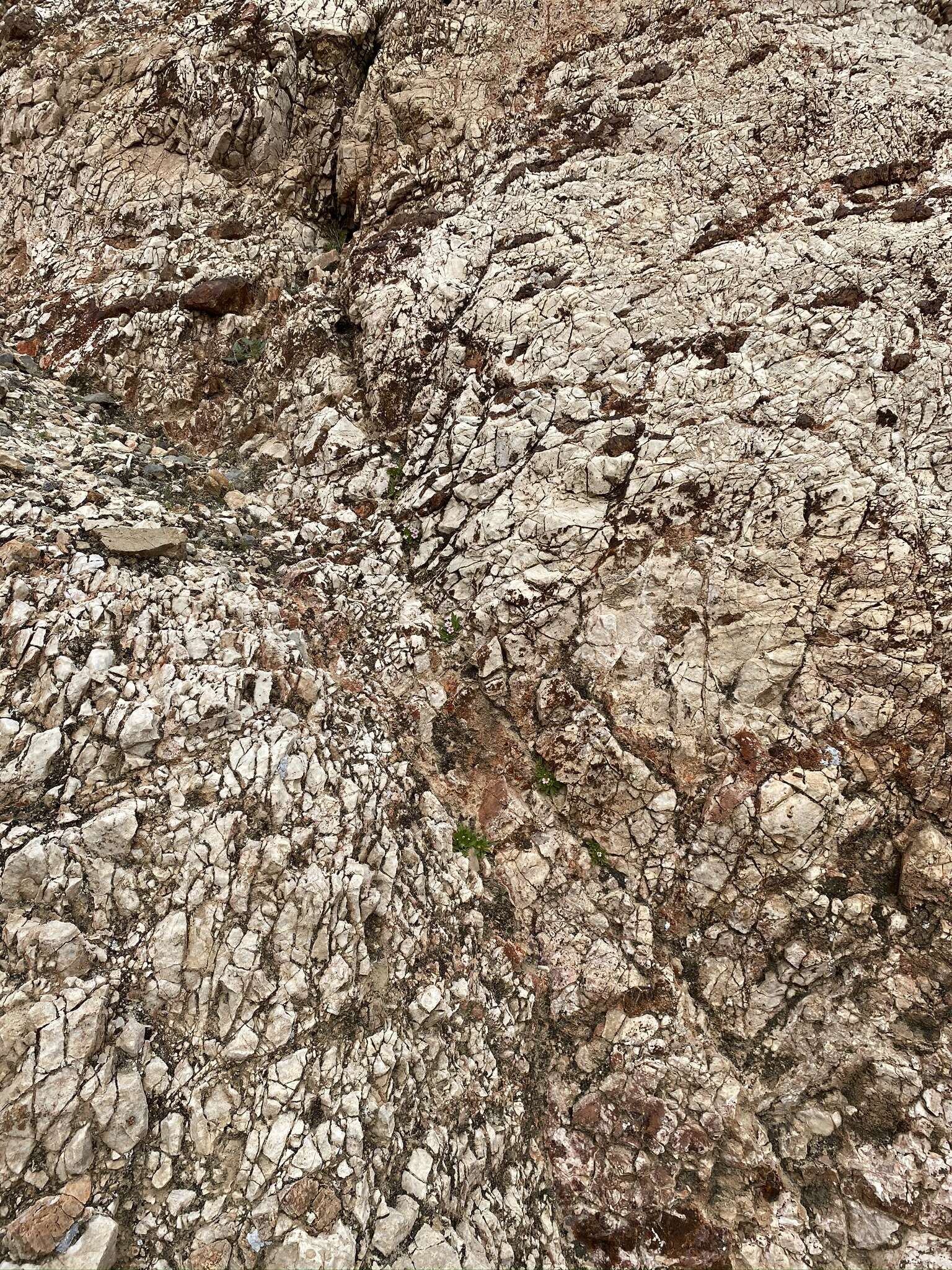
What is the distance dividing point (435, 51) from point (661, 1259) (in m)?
19.1

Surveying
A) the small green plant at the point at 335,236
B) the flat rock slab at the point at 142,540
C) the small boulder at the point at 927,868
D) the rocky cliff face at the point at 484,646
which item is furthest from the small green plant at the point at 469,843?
the small green plant at the point at 335,236

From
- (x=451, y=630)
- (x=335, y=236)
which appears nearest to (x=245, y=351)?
(x=335, y=236)

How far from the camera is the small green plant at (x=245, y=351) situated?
11.3m

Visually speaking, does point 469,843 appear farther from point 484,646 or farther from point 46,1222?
point 46,1222

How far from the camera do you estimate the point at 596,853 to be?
8203 millimetres

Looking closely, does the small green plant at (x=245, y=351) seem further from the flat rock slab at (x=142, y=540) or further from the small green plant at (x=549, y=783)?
the small green plant at (x=549, y=783)

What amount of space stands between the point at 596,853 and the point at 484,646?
10.4 ft

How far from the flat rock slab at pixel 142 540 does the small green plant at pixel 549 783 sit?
5861mm

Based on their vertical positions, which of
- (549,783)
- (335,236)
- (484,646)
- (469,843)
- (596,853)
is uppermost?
(335,236)

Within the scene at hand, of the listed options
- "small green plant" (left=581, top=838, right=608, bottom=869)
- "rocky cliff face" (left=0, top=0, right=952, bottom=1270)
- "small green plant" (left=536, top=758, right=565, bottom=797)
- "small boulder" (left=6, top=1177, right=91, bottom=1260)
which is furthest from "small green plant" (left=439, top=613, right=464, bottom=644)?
"small boulder" (left=6, top=1177, right=91, bottom=1260)

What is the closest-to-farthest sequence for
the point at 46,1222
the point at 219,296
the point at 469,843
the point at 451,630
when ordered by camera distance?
the point at 46,1222, the point at 469,843, the point at 451,630, the point at 219,296

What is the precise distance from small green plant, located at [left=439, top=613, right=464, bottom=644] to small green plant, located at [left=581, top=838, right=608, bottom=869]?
10.9ft

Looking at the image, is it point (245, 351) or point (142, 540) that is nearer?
point (142, 540)

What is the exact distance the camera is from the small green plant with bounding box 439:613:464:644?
30.1 ft
